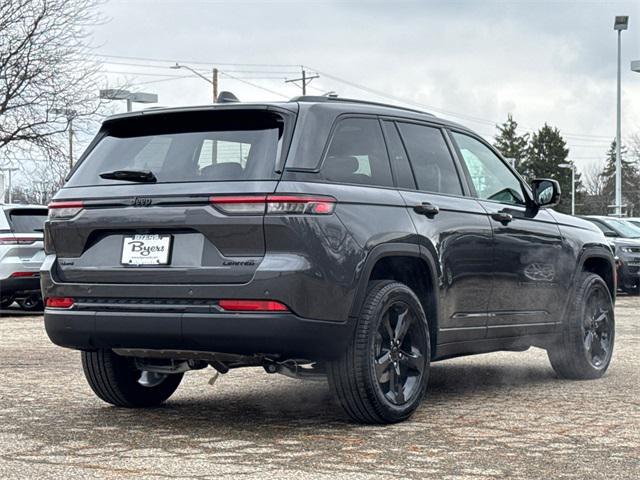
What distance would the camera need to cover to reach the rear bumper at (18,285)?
1659cm

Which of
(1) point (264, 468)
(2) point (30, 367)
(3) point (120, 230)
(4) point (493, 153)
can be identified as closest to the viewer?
(1) point (264, 468)

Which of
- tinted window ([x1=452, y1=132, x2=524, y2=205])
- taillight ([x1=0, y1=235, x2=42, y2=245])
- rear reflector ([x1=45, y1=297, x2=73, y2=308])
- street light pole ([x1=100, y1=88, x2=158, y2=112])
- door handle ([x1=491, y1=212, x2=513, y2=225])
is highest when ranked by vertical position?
street light pole ([x1=100, y1=88, x2=158, y2=112])

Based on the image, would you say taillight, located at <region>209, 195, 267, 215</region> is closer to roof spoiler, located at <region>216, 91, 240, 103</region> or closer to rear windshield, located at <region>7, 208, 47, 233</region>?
roof spoiler, located at <region>216, 91, 240, 103</region>

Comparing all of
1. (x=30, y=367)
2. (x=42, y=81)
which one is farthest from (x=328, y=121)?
(x=42, y=81)

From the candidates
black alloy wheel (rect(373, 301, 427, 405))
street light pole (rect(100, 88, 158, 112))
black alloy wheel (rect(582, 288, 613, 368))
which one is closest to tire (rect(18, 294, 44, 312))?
black alloy wheel (rect(582, 288, 613, 368))

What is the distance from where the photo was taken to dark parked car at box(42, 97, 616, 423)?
593cm

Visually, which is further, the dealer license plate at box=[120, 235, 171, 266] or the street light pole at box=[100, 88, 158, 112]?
the street light pole at box=[100, 88, 158, 112]

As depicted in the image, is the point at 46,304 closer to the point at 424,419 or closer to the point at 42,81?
the point at 424,419

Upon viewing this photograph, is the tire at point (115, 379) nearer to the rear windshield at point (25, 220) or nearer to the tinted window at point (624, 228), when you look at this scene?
the rear windshield at point (25, 220)

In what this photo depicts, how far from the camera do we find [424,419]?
6746 millimetres

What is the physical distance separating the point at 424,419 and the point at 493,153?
2234mm

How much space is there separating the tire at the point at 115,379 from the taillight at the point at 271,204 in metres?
1.59

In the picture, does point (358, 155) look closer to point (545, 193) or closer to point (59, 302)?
point (59, 302)

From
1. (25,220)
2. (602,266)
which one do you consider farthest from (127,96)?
(602,266)
